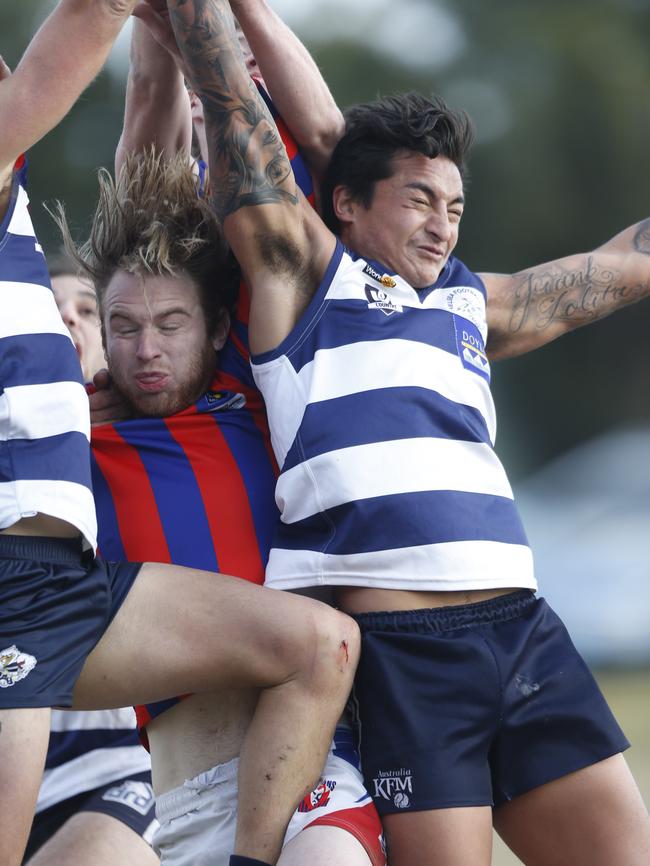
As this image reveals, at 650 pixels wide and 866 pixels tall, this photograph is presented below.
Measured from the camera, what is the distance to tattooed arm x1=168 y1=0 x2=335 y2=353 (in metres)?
2.58

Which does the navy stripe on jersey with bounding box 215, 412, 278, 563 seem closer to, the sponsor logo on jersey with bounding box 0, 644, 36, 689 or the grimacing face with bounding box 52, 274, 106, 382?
the sponsor logo on jersey with bounding box 0, 644, 36, 689

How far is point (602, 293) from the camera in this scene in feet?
10.6

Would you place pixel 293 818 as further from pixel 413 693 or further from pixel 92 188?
pixel 92 188

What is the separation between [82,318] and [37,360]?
70.6 inches

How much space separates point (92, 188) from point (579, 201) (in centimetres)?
451

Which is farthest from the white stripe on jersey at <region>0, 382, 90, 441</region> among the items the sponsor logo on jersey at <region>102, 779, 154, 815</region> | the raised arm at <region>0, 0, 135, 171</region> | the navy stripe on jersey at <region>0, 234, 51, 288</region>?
the sponsor logo on jersey at <region>102, 779, 154, 815</region>

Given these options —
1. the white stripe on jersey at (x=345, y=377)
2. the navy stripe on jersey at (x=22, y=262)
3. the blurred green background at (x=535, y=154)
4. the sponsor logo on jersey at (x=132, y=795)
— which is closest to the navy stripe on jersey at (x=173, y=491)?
the white stripe on jersey at (x=345, y=377)

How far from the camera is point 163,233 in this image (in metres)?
2.84

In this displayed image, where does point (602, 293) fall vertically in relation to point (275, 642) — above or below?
above

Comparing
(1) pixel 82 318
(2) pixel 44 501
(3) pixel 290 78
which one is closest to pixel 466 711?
(2) pixel 44 501

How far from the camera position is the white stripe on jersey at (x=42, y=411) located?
7.52 ft

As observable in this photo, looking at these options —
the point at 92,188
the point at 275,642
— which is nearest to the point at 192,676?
the point at 275,642

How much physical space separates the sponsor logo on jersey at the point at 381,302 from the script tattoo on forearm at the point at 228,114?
0.27 meters

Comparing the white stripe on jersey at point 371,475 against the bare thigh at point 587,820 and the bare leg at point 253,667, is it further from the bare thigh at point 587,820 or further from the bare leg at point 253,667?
the bare thigh at point 587,820
